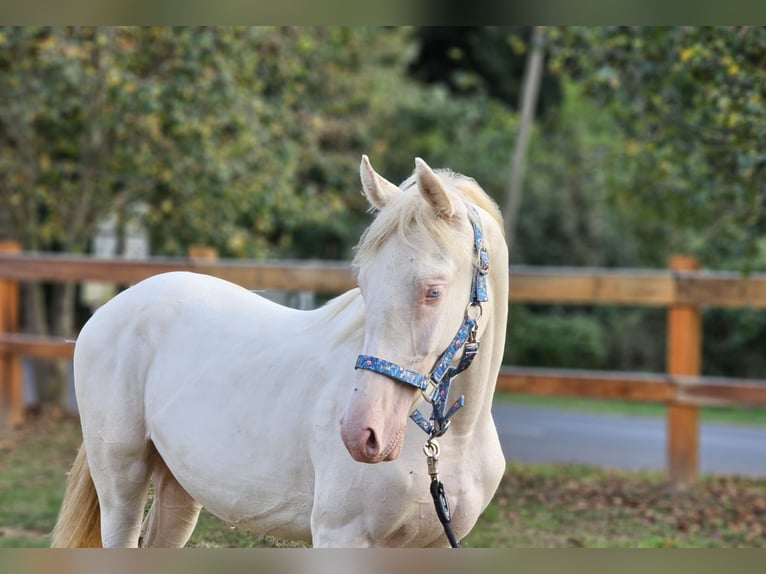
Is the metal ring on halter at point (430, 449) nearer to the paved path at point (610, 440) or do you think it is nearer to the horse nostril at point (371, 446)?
the horse nostril at point (371, 446)

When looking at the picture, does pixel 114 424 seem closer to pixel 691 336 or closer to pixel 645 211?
pixel 691 336

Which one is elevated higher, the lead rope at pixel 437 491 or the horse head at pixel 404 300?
the horse head at pixel 404 300

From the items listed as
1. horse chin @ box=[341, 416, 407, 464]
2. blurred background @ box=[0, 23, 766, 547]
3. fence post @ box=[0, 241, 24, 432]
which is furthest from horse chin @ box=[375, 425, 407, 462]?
fence post @ box=[0, 241, 24, 432]

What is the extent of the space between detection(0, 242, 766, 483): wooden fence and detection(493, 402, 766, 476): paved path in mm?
1426

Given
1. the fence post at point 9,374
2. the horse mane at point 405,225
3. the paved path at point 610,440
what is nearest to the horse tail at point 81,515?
the horse mane at point 405,225

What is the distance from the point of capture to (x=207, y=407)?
2.78 metres

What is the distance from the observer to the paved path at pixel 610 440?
8600 mm

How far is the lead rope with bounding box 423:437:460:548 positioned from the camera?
2.34 metres

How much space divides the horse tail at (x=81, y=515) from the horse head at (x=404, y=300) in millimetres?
1543

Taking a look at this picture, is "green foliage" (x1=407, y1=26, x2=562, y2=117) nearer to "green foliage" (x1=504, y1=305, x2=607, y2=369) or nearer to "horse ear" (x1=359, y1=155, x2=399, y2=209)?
"green foliage" (x1=504, y1=305, x2=607, y2=369)

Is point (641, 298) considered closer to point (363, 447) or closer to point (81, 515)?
point (81, 515)

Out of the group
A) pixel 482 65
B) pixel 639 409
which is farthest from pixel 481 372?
pixel 482 65

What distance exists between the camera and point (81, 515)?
3.27m

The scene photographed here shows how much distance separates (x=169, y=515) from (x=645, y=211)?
6.60 meters
